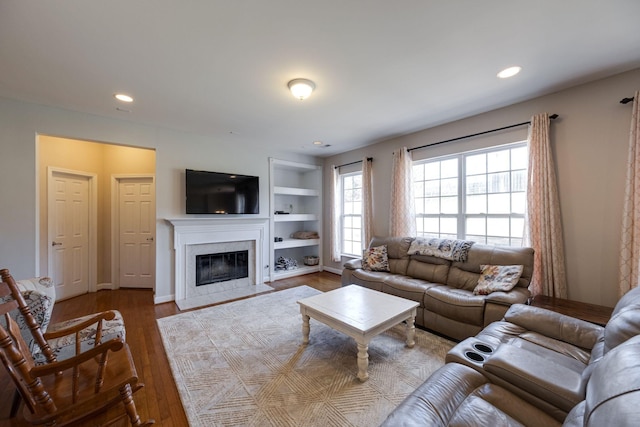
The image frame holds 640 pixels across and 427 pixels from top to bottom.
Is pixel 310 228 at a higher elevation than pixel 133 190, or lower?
lower

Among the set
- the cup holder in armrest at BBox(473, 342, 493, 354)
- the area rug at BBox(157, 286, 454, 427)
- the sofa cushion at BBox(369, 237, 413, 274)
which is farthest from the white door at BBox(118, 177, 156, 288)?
the cup holder in armrest at BBox(473, 342, 493, 354)

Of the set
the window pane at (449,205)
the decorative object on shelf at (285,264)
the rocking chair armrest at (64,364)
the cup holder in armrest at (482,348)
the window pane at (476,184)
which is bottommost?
the decorative object on shelf at (285,264)

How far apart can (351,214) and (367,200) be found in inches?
27.1

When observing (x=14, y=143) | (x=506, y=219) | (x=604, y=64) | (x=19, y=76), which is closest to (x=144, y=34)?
(x=19, y=76)

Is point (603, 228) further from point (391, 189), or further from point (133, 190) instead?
point (133, 190)

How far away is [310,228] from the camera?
593cm

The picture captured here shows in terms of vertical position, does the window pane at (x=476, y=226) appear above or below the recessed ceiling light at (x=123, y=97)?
below

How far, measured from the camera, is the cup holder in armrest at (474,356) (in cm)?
154

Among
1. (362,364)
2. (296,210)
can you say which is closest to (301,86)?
(362,364)

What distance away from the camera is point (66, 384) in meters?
1.44

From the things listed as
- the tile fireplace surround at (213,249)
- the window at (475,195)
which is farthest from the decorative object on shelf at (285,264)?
the window at (475,195)

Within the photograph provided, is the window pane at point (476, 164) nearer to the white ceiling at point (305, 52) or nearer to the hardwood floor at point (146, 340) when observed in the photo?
the white ceiling at point (305, 52)

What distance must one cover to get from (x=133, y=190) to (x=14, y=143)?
1685 mm

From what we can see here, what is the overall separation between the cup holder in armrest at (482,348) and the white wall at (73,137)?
3993 millimetres
